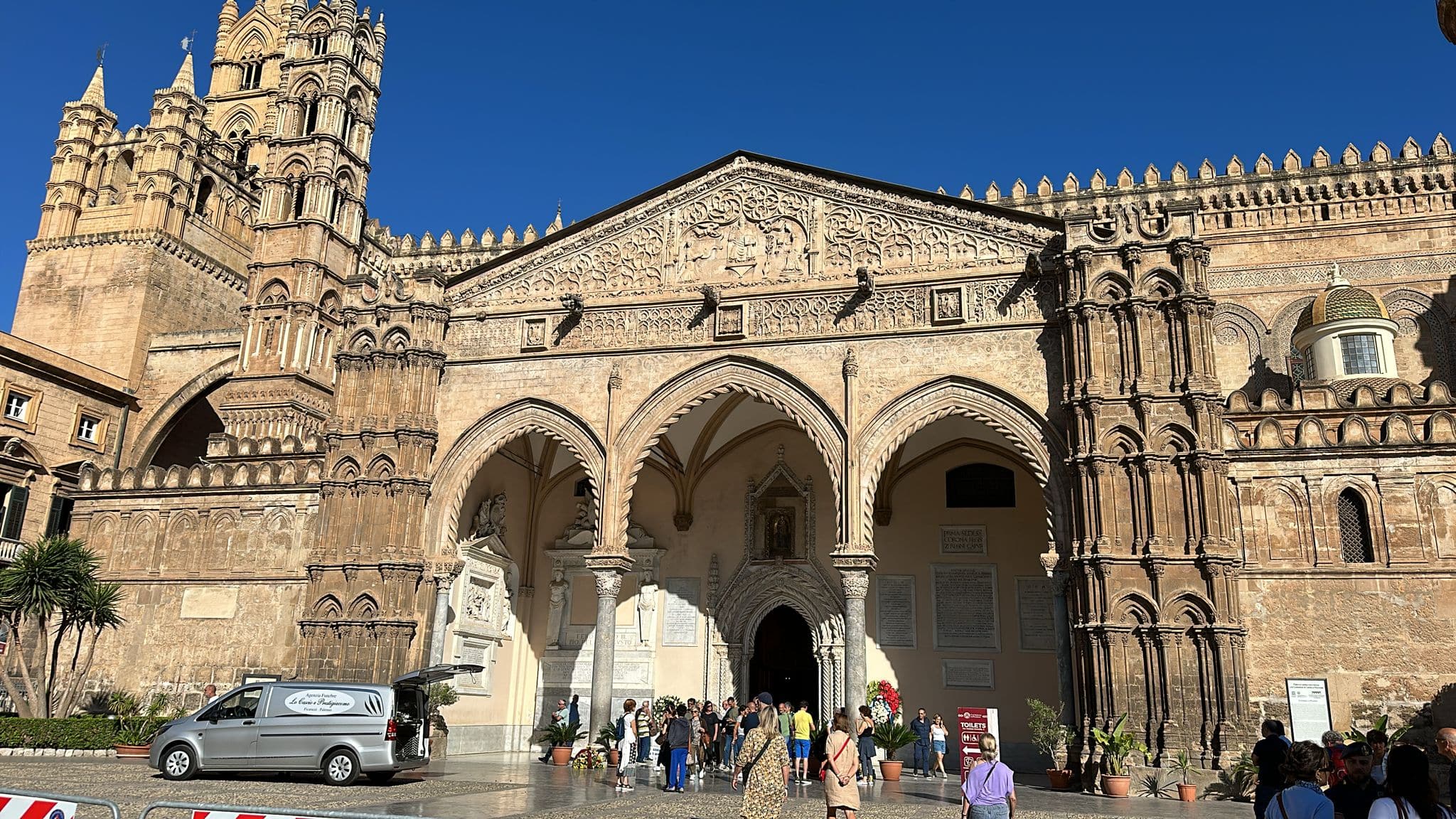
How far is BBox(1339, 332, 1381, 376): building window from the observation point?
22.6m

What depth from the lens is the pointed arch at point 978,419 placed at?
18219mm

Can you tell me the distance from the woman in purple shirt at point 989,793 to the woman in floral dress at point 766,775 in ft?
5.40

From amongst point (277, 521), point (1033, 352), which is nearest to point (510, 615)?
point (277, 521)

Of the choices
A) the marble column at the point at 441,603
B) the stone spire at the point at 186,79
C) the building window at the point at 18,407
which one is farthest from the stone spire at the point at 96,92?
the marble column at the point at 441,603

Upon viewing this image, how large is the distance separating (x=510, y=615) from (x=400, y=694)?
27.5ft

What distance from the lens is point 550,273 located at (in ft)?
73.7

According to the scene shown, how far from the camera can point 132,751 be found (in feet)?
61.6

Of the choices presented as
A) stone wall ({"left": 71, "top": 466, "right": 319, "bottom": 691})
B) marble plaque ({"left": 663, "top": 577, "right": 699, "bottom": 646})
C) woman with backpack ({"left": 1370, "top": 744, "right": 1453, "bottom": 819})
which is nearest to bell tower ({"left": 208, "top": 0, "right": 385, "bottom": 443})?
stone wall ({"left": 71, "top": 466, "right": 319, "bottom": 691})

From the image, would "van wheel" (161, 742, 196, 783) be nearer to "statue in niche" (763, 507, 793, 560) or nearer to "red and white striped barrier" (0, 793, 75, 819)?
"red and white striped barrier" (0, 793, 75, 819)

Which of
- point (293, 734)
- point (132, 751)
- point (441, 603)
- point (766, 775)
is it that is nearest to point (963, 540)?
point (441, 603)

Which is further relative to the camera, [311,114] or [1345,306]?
[311,114]

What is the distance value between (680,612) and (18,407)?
2163 cm

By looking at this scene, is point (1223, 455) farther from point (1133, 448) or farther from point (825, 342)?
point (825, 342)

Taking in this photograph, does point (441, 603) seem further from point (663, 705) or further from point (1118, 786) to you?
point (1118, 786)
